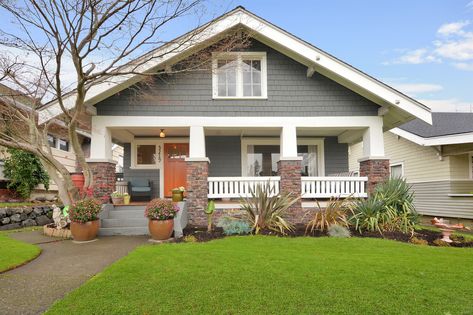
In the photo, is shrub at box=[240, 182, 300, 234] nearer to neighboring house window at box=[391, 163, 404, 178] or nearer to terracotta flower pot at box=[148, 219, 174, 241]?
terracotta flower pot at box=[148, 219, 174, 241]

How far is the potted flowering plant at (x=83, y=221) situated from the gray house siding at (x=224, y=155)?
4785 mm

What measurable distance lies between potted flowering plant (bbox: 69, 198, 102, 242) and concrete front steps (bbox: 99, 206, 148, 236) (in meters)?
0.67

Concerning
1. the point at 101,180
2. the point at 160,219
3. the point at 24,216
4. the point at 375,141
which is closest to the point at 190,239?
the point at 160,219

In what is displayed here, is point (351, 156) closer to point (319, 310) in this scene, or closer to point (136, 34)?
point (136, 34)

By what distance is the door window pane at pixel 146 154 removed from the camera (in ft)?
38.1

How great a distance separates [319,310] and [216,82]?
7321mm

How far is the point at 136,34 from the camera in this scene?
754 cm

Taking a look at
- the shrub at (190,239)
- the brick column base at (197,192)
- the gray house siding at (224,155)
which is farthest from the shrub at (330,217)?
the gray house siding at (224,155)

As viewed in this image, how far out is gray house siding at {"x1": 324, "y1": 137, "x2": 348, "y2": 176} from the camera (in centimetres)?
1189

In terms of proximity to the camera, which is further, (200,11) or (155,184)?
(155,184)

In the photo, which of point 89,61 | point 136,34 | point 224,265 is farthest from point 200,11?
point 224,265

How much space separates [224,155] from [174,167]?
190cm

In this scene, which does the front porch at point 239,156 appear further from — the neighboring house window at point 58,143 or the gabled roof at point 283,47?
the neighboring house window at point 58,143

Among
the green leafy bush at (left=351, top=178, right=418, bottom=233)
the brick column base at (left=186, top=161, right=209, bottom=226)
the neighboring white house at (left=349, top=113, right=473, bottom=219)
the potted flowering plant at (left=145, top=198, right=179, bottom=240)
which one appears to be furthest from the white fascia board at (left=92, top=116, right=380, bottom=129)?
the neighboring white house at (left=349, top=113, right=473, bottom=219)
